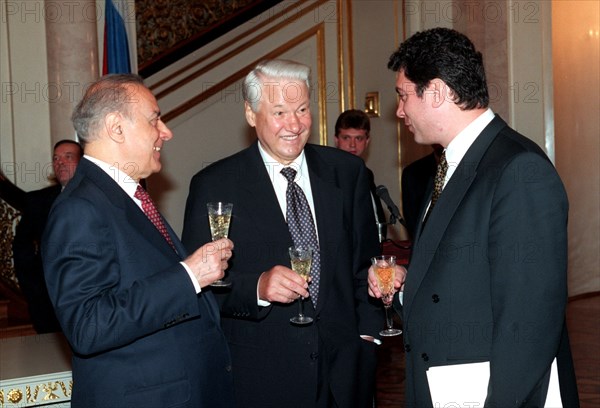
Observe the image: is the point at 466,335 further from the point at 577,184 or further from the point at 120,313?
the point at 577,184

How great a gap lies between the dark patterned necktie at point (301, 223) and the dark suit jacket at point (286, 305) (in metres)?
0.02

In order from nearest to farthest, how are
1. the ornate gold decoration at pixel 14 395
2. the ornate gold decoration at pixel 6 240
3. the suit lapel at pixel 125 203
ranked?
the suit lapel at pixel 125 203
the ornate gold decoration at pixel 14 395
the ornate gold decoration at pixel 6 240

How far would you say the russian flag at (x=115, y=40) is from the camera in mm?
6336

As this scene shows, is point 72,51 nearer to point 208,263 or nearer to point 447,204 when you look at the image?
point 208,263

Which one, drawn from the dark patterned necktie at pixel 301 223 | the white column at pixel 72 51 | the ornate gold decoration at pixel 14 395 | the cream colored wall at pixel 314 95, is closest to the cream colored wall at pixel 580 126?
the cream colored wall at pixel 314 95

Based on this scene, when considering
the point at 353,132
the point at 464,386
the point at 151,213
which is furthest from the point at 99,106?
the point at 353,132

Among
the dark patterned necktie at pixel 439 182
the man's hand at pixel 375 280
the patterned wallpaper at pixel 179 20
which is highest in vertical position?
the patterned wallpaper at pixel 179 20

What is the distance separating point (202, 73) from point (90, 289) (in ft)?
20.2

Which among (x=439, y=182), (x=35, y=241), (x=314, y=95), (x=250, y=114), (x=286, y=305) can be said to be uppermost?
(x=314, y=95)

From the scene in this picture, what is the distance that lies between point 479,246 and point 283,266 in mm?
754

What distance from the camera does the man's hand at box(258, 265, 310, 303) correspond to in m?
2.53

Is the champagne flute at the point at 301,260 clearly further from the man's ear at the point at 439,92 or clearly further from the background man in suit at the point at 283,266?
the man's ear at the point at 439,92

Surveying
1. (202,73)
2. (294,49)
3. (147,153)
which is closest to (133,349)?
(147,153)

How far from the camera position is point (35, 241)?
5.98 m
